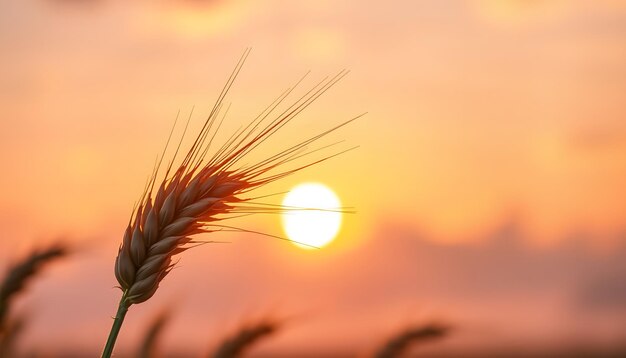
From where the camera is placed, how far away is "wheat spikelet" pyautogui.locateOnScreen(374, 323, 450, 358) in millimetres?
3709

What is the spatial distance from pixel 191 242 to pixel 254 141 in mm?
270

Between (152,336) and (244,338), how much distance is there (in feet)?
4.93

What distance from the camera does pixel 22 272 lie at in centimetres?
339

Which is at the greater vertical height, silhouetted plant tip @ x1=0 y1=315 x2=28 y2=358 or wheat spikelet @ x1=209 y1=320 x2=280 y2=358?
silhouetted plant tip @ x1=0 y1=315 x2=28 y2=358

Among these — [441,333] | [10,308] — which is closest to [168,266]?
[10,308]

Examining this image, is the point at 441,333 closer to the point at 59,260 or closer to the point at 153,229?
the point at 59,260

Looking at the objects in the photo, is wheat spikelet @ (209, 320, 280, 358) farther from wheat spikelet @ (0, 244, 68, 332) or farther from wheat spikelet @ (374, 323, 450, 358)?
wheat spikelet @ (0, 244, 68, 332)

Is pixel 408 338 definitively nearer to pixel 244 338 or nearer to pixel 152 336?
pixel 244 338

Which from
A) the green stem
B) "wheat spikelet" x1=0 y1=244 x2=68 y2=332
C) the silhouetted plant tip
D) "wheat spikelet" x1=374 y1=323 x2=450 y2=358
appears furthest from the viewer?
the silhouetted plant tip

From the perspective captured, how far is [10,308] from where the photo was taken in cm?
316

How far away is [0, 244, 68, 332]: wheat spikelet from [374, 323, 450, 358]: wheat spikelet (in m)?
1.30

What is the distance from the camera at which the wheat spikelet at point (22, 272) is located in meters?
3.20

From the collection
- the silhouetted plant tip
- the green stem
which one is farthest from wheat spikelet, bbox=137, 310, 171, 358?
the green stem

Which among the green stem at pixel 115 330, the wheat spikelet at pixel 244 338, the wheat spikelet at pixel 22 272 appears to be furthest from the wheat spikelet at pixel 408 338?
the green stem at pixel 115 330
